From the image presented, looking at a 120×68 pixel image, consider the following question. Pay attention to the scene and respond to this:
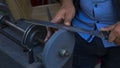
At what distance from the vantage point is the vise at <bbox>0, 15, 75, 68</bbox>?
0.93m

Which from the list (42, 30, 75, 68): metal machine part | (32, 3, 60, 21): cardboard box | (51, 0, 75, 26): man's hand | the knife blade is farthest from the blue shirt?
(32, 3, 60, 21): cardboard box

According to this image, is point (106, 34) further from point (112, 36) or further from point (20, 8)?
point (20, 8)

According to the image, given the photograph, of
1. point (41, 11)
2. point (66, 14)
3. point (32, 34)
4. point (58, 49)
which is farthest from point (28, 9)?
point (58, 49)

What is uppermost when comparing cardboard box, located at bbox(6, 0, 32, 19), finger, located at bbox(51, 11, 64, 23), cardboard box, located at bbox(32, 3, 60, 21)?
finger, located at bbox(51, 11, 64, 23)

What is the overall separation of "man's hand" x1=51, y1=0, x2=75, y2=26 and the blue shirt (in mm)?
50

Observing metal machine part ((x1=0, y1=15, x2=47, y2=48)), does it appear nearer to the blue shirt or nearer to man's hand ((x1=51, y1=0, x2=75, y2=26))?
man's hand ((x1=51, y1=0, x2=75, y2=26))

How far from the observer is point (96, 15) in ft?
3.96

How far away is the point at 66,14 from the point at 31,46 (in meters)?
0.27

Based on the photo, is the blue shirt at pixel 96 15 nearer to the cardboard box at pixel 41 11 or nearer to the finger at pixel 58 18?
the finger at pixel 58 18

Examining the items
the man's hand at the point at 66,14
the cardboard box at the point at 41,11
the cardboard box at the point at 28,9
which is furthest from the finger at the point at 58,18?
the cardboard box at the point at 41,11

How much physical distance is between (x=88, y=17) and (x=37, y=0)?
972 mm

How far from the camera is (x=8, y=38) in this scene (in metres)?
1.12

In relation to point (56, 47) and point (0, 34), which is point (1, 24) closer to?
point (0, 34)

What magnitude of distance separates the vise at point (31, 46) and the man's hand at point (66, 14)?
0.40 feet
